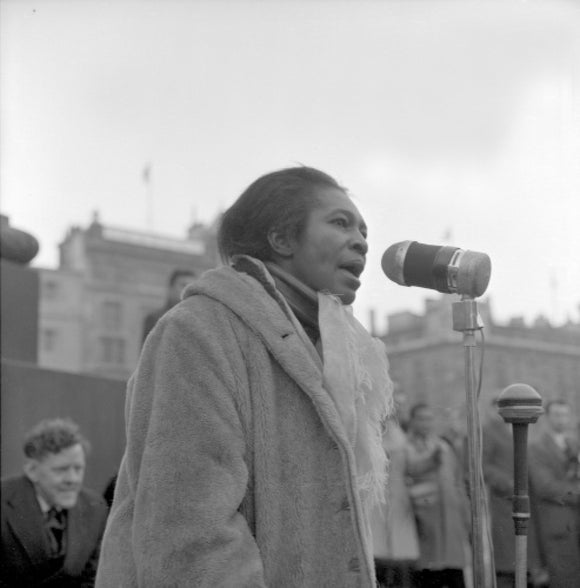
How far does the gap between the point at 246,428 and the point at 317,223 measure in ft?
1.91

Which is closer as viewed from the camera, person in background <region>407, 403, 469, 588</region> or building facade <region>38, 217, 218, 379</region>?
person in background <region>407, 403, 469, 588</region>

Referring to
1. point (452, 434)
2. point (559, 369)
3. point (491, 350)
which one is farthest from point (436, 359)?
point (452, 434)

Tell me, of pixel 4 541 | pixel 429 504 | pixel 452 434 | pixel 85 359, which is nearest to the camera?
pixel 4 541

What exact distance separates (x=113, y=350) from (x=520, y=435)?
48.1 m

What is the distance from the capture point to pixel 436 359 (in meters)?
59.8

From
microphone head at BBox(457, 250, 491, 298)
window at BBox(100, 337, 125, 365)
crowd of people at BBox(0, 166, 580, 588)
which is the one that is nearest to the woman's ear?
crowd of people at BBox(0, 166, 580, 588)

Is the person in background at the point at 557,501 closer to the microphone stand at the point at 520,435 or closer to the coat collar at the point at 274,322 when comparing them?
the microphone stand at the point at 520,435

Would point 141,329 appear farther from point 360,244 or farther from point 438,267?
point 360,244

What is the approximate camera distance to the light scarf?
2.26 metres

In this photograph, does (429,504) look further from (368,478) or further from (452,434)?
(368,478)

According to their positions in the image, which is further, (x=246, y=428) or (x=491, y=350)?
(x=491, y=350)

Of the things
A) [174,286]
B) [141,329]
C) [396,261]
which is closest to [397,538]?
[174,286]

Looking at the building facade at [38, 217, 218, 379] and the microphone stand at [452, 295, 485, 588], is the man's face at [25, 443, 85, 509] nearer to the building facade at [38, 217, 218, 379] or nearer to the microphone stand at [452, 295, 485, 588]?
the microphone stand at [452, 295, 485, 588]

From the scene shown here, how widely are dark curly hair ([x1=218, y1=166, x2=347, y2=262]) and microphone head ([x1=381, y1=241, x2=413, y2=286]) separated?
0.22 meters
